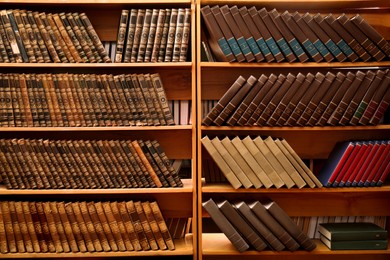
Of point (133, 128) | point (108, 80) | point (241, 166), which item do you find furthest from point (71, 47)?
point (241, 166)

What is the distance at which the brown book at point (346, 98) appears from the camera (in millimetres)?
2477

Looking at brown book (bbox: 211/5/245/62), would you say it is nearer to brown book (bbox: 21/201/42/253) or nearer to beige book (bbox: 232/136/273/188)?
beige book (bbox: 232/136/273/188)

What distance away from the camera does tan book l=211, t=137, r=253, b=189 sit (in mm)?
2467

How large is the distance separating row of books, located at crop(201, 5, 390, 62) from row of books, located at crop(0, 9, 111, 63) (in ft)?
2.06

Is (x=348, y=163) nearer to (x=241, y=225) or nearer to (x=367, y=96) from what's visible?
(x=367, y=96)

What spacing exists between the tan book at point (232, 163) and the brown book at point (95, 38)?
2.35 feet

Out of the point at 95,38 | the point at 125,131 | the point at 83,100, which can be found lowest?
the point at 125,131

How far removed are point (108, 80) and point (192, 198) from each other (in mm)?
807

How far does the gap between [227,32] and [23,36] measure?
3.44 ft

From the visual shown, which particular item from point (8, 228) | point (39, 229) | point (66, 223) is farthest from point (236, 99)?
point (8, 228)

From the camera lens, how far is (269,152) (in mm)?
2482

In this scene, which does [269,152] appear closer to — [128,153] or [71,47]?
[128,153]

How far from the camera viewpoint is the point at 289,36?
8.16ft

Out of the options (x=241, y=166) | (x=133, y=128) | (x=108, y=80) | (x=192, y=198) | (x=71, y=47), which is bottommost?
(x=192, y=198)
